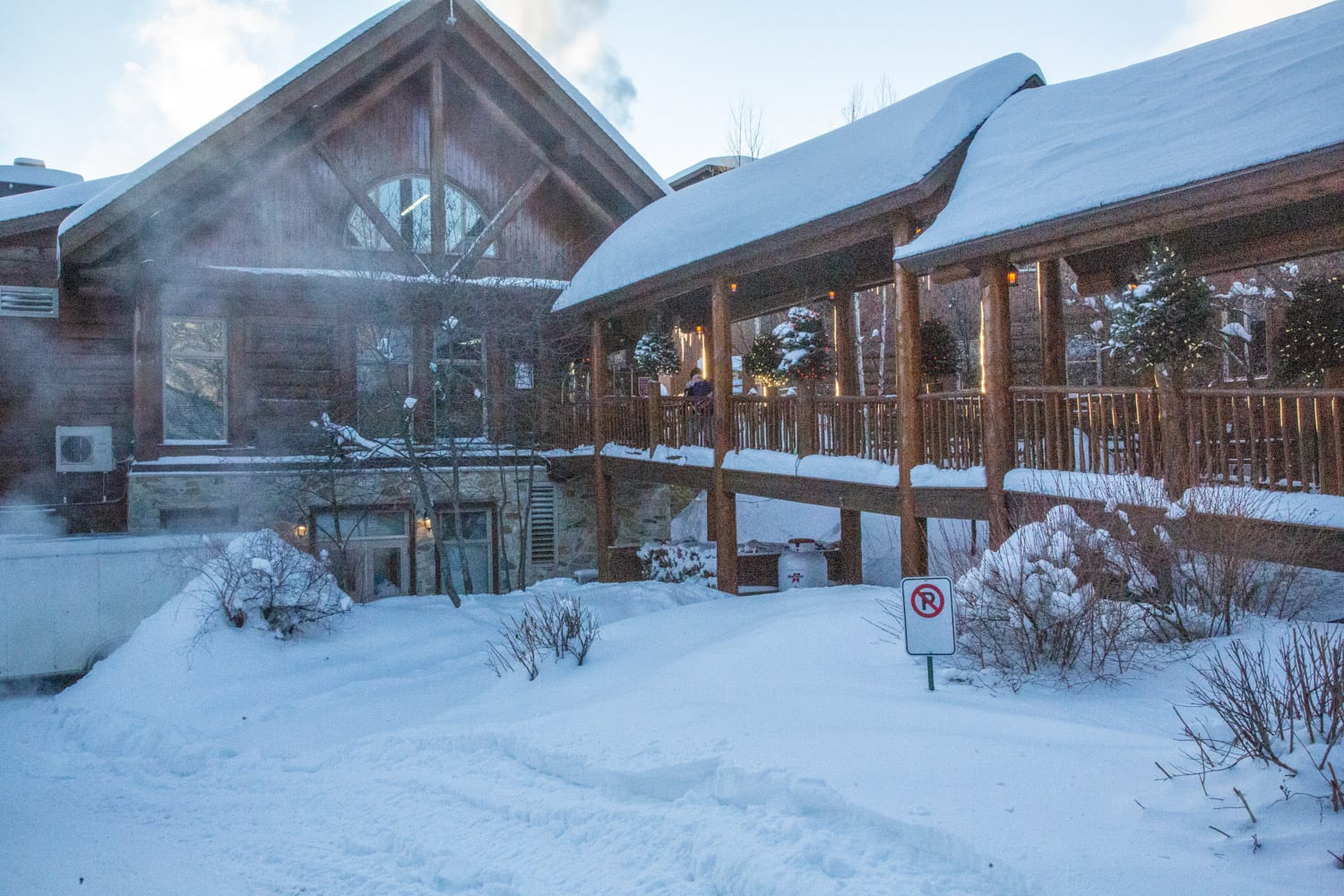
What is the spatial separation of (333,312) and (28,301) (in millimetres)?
4753

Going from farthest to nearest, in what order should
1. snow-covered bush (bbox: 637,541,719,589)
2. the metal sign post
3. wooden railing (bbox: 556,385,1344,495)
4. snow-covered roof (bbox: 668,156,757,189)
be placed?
snow-covered roof (bbox: 668,156,757,189)
snow-covered bush (bbox: 637,541,719,589)
wooden railing (bbox: 556,385,1344,495)
the metal sign post

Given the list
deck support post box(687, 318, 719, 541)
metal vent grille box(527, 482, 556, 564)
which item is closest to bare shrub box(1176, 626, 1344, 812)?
deck support post box(687, 318, 719, 541)

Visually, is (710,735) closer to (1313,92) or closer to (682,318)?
(1313,92)

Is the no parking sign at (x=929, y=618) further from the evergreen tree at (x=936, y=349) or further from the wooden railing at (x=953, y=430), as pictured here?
the evergreen tree at (x=936, y=349)

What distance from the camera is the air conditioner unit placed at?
15.5 m

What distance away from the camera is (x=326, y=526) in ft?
55.3

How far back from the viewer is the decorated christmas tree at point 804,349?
11.4m

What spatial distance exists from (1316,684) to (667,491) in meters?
14.9

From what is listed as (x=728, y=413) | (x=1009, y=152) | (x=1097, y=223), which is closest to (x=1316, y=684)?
(x=1097, y=223)

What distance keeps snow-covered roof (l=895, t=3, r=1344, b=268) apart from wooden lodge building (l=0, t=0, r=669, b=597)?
8499 millimetres

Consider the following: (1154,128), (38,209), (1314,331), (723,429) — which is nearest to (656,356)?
(723,429)

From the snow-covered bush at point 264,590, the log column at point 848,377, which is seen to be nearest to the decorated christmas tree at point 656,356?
the log column at point 848,377

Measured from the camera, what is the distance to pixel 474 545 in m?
17.8

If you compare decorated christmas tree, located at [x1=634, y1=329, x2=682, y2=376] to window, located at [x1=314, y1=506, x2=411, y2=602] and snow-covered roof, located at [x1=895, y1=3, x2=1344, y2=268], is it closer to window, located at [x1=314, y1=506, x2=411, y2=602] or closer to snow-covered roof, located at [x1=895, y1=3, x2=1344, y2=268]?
window, located at [x1=314, y1=506, x2=411, y2=602]
